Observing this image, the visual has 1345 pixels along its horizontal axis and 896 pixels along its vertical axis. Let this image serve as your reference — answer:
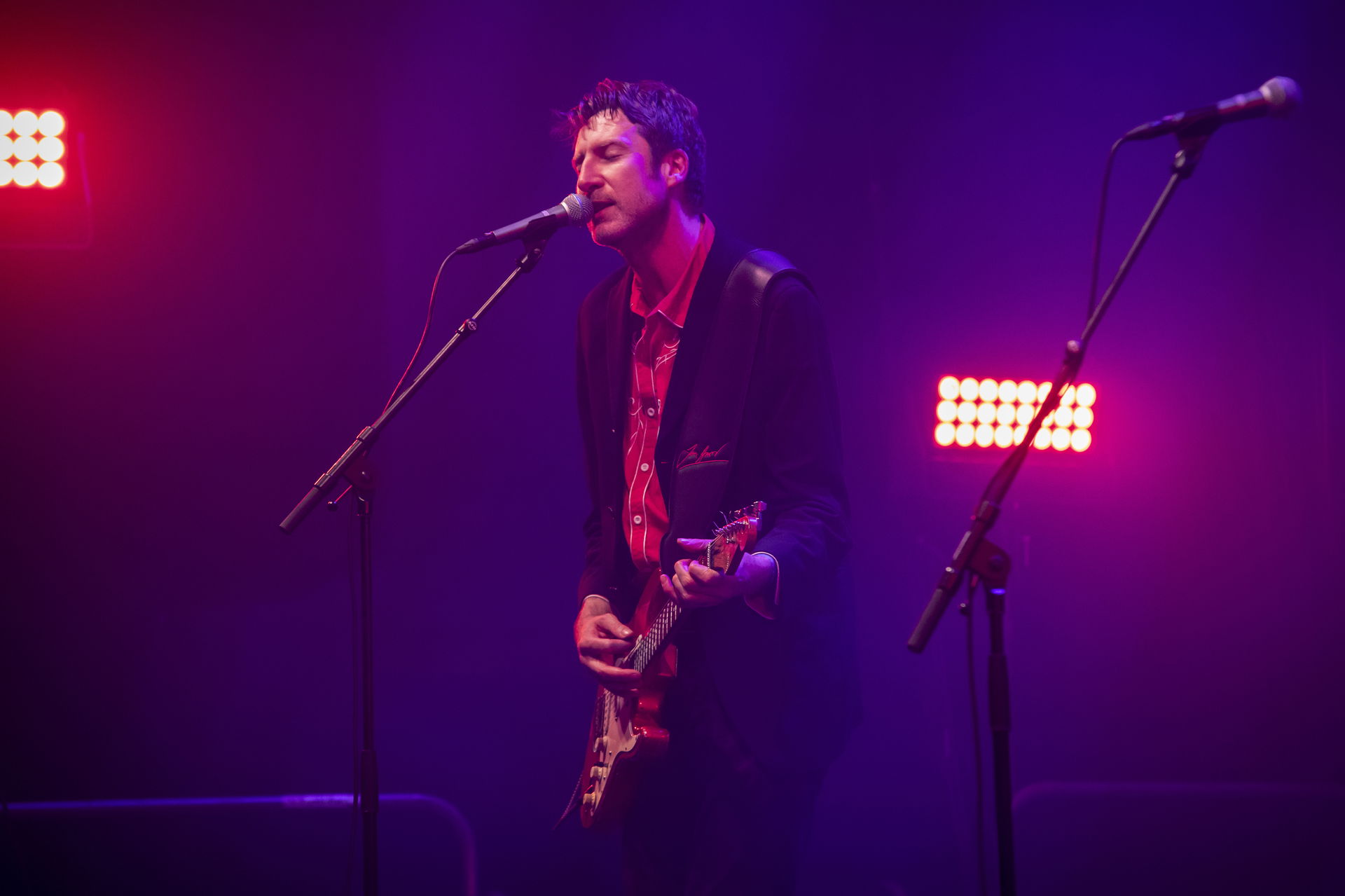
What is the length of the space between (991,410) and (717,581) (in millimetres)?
1849

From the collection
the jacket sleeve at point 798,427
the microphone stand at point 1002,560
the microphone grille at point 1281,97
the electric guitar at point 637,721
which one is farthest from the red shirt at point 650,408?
the microphone grille at point 1281,97

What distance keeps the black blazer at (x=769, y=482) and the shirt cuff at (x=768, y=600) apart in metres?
0.01

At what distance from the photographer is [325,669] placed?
133 inches

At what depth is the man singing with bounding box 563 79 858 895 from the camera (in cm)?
202

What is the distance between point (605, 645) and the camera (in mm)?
2240

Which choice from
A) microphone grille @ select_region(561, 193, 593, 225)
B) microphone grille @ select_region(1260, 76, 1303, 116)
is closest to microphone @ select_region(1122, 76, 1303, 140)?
microphone grille @ select_region(1260, 76, 1303, 116)

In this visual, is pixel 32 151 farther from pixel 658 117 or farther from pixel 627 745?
pixel 627 745

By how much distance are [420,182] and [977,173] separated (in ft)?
6.23

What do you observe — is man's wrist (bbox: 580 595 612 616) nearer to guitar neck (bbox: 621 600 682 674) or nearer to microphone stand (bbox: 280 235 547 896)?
guitar neck (bbox: 621 600 682 674)

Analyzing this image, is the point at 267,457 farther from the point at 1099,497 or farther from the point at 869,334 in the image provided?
the point at 1099,497

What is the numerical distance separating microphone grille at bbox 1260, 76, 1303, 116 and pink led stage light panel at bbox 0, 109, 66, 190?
3425mm

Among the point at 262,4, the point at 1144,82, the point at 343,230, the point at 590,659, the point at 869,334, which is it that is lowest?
the point at 590,659

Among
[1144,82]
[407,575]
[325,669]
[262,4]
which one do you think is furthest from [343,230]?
[1144,82]

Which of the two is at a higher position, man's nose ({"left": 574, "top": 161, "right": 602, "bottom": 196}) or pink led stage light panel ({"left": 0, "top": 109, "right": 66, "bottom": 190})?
pink led stage light panel ({"left": 0, "top": 109, "right": 66, "bottom": 190})
